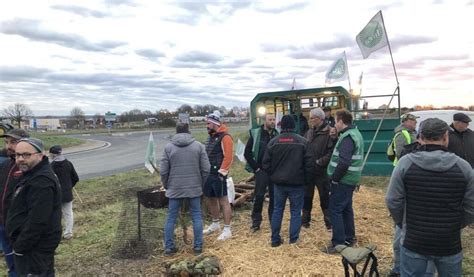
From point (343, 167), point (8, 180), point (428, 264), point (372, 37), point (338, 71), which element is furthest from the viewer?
point (338, 71)

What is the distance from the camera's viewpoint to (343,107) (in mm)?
11727

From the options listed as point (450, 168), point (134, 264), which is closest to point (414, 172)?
point (450, 168)

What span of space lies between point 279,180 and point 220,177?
3.48 feet

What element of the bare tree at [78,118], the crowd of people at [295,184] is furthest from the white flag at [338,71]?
the bare tree at [78,118]

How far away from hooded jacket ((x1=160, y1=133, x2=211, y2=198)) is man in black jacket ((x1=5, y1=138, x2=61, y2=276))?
2142 millimetres

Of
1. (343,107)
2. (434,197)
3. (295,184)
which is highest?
(343,107)

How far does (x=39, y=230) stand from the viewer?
3.34 m

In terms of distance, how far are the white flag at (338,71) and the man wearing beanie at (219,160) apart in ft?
31.7

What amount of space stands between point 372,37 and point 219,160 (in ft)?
19.1

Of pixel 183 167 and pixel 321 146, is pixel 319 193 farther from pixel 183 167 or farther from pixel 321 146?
pixel 183 167

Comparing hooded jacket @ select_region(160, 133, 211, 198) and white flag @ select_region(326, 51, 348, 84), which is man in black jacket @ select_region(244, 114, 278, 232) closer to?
hooded jacket @ select_region(160, 133, 211, 198)

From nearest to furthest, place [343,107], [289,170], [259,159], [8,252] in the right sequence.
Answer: [8,252]
[289,170]
[259,159]
[343,107]

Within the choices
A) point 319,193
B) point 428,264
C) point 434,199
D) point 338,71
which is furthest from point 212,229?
point 338,71

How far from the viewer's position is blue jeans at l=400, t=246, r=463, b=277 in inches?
119
